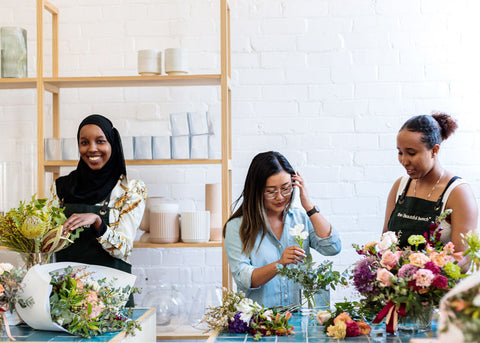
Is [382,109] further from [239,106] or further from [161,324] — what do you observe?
[161,324]

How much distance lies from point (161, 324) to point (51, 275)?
114 centimetres

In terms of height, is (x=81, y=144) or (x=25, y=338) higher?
(x=81, y=144)

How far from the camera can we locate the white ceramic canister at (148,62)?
3.02 meters

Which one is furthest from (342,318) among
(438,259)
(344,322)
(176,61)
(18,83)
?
(18,83)

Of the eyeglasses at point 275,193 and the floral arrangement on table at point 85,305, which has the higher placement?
the eyeglasses at point 275,193

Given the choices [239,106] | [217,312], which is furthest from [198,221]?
[217,312]

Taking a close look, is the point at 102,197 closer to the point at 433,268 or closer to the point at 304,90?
the point at 304,90

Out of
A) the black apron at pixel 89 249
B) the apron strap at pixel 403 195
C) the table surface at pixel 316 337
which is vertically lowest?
the table surface at pixel 316 337

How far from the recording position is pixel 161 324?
3.03 metres

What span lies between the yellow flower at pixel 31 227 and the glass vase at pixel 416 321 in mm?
1253

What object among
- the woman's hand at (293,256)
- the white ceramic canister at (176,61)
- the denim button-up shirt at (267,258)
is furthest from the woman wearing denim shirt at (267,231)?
the white ceramic canister at (176,61)

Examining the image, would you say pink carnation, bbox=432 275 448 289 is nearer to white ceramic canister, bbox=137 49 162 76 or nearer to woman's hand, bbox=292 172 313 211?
woman's hand, bbox=292 172 313 211

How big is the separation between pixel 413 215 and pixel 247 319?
96 centimetres

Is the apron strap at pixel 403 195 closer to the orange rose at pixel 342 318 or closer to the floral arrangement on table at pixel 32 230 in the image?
the orange rose at pixel 342 318
